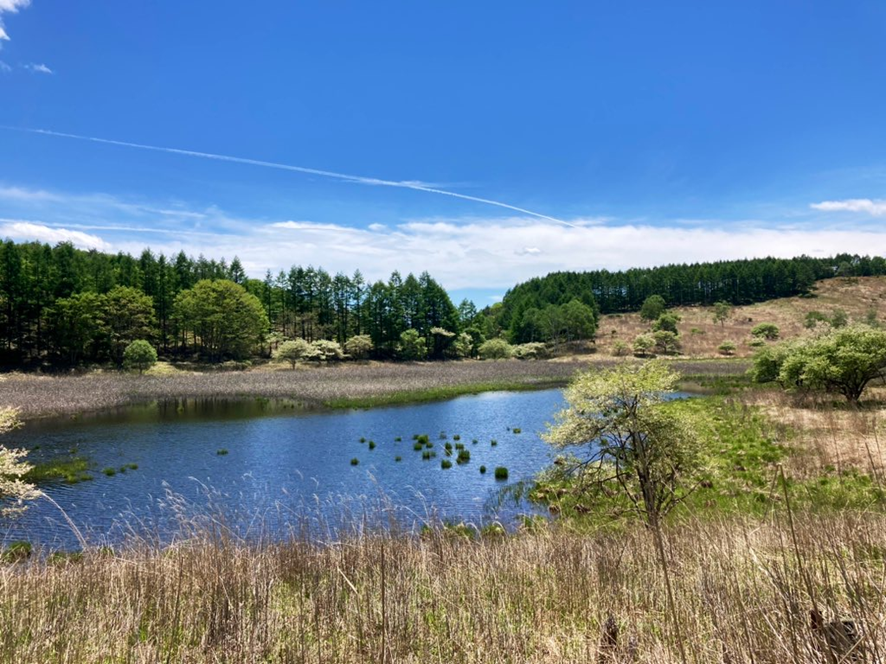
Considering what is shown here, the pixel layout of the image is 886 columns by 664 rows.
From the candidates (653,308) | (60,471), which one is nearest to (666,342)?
(653,308)

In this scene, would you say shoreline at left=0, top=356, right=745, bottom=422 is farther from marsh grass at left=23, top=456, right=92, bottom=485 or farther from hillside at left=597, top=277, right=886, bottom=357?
hillside at left=597, top=277, right=886, bottom=357

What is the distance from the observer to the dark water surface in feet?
49.4

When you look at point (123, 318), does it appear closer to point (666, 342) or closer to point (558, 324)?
point (558, 324)

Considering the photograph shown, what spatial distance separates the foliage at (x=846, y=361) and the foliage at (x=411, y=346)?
58.0 meters

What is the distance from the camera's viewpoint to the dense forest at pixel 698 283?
12600 cm

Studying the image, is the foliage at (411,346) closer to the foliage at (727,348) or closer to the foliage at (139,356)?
the foliage at (139,356)

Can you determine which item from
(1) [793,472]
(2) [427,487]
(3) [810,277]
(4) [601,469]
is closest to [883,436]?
(1) [793,472]

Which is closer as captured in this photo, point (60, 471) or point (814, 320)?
point (60, 471)

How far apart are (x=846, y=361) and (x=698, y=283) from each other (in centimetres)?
11843

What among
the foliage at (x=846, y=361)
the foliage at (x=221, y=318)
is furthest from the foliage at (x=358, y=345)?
the foliage at (x=846, y=361)

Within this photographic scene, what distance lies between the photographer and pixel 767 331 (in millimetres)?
88750

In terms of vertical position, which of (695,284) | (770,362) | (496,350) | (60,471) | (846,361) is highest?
(695,284)

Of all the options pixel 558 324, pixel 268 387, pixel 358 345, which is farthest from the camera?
pixel 558 324

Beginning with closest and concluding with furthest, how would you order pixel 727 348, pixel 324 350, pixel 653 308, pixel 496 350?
pixel 324 350 → pixel 727 348 → pixel 496 350 → pixel 653 308
